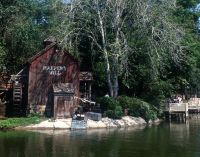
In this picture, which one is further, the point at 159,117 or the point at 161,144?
the point at 159,117

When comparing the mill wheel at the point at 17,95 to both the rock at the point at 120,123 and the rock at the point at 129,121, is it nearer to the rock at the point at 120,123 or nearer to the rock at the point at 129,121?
the rock at the point at 120,123

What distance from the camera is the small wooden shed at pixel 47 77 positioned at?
43.8 m

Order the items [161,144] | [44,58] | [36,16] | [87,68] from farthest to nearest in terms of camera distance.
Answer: [36,16]
[87,68]
[44,58]
[161,144]

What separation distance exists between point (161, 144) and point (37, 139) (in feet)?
27.7

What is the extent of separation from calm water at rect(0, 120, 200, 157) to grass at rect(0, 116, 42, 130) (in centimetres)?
192

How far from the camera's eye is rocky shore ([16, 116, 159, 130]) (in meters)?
38.8

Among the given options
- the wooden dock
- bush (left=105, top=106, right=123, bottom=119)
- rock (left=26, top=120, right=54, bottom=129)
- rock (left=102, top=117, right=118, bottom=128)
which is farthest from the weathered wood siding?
the wooden dock

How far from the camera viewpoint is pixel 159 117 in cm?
5009

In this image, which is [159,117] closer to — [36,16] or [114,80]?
[114,80]

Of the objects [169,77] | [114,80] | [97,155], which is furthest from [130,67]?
[97,155]

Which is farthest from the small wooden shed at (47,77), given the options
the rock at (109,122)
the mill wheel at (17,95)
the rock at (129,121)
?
the rock at (129,121)

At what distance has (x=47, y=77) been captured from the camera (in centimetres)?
4453

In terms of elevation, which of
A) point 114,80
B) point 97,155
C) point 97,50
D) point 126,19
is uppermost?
point 126,19

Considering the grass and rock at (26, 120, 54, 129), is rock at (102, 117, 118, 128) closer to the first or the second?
rock at (26, 120, 54, 129)
